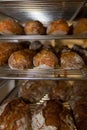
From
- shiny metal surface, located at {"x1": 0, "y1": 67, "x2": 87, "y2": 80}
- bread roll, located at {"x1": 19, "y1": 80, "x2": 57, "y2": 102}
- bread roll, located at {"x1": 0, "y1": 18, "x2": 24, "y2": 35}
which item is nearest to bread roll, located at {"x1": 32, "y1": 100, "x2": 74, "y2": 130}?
shiny metal surface, located at {"x1": 0, "y1": 67, "x2": 87, "y2": 80}

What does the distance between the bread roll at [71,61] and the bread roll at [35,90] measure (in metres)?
0.31

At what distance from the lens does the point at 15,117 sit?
0.94 metres

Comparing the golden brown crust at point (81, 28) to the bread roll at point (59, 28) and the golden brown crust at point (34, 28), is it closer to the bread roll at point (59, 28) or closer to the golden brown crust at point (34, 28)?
the bread roll at point (59, 28)

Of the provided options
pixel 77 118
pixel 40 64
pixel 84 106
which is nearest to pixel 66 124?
pixel 77 118

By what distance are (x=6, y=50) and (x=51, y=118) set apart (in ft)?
1.40

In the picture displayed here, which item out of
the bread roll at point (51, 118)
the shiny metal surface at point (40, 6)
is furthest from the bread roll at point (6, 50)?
the bread roll at point (51, 118)

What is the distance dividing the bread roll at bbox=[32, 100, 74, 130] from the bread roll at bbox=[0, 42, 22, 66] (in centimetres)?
31

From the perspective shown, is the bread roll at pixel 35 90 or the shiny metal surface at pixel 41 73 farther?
the bread roll at pixel 35 90

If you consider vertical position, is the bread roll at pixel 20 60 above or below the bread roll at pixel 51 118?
above

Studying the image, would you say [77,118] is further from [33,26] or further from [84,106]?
[33,26]

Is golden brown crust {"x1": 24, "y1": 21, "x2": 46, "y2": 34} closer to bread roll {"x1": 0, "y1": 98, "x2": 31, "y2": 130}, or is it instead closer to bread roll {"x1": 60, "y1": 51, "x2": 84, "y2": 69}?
bread roll {"x1": 60, "y1": 51, "x2": 84, "y2": 69}

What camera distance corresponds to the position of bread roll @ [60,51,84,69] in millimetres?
1021

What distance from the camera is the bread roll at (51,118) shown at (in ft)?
2.92

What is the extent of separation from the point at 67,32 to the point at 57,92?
43 centimetres
